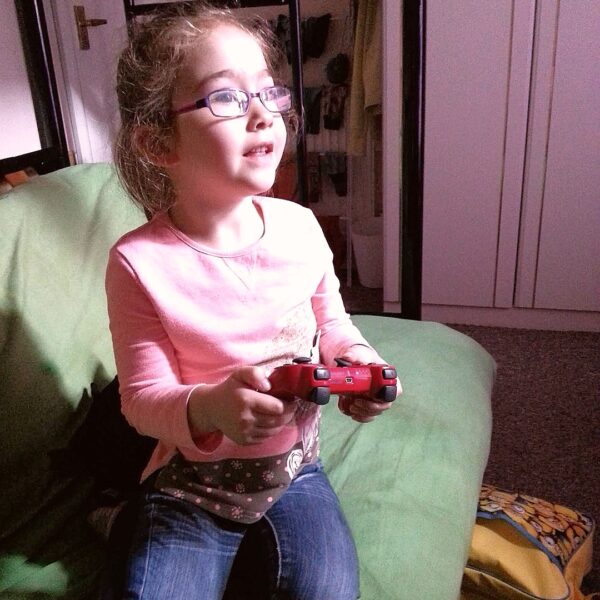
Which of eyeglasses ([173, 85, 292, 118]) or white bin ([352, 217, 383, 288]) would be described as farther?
white bin ([352, 217, 383, 288])

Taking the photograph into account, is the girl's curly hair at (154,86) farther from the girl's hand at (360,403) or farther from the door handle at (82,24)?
the door handle at (82,24)

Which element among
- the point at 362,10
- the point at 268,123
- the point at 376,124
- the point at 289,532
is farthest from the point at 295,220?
the point at 376,124

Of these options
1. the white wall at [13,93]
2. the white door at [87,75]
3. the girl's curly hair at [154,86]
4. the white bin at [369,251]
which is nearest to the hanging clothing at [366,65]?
the white bin at [369,251]

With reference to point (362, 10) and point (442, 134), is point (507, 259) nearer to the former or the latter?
point (442, 134)

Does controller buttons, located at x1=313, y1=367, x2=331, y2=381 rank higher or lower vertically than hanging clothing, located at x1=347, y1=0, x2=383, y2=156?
lower

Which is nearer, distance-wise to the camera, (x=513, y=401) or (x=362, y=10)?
(x=513, y=401)

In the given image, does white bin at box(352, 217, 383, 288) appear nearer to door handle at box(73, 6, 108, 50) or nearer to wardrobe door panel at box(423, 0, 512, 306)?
wardrobe door panel at box(423, 0, 512, 306)

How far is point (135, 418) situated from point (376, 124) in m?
2.26

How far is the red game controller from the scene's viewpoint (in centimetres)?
62

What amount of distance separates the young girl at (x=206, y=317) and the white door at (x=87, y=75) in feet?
3.94

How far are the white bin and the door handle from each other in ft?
4.21

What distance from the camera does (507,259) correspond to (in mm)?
2311

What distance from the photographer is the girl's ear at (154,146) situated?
792 mm

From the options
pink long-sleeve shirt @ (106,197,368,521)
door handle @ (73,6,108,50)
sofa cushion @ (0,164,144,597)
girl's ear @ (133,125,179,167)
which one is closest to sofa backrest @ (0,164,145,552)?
sofa cushion @ (0,164,144,597)
